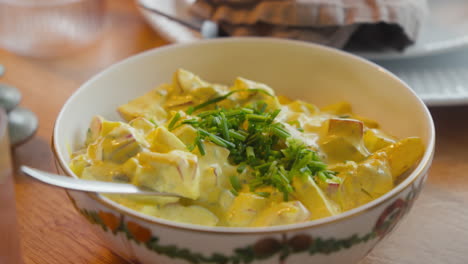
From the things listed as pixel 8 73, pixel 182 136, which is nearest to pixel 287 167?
pixel 182 136

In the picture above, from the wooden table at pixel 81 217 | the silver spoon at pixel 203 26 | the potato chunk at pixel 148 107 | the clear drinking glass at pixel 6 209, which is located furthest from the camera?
the silver spoon at pixel 203 26

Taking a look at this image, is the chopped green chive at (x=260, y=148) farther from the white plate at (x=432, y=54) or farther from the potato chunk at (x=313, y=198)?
the white plate at (x=432, y=54)

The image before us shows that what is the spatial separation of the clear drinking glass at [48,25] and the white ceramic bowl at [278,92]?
1.55ft

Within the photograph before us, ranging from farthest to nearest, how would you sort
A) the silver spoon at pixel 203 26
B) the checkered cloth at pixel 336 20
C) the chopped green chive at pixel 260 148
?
1. the silver spoon at pixel 203 26
2. the checkered cloth at pixel 336 20
3. the chopped green chive at pixel 260 148

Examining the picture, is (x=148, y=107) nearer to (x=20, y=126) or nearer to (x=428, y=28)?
(x=20, y=126)

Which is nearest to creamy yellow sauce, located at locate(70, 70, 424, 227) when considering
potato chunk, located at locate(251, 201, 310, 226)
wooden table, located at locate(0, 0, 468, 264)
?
potato chunk, located at locate(251, 201, 310, 226)

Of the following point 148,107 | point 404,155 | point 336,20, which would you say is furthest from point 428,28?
point 148,107

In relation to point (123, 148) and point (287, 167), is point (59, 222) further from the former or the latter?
point (287, 167)

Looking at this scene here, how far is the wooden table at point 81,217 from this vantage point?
89 cm

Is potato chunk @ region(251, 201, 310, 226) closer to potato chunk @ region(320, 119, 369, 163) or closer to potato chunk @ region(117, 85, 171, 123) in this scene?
potato chunk @ region(320, 119, 369, 163)

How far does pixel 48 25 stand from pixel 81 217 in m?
0.78

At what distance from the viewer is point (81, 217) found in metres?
0.85

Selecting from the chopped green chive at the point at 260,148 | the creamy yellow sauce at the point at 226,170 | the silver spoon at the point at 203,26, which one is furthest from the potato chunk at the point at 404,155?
the silver spoon at the point at 203,26

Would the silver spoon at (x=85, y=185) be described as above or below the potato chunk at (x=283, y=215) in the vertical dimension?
above
